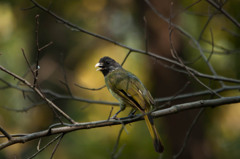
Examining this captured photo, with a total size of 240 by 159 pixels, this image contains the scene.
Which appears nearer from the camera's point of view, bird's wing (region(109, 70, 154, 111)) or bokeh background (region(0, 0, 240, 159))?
bird's wing (region(109, 70, 154, 111))

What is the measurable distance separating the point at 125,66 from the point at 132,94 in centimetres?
681

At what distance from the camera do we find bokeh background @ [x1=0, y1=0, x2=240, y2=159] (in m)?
9.30

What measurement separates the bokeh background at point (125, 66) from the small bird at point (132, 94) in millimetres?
2500

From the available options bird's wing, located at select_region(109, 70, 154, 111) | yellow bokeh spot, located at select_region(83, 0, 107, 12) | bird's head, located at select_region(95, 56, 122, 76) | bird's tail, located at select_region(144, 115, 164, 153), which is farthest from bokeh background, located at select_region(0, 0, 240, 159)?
bird's tail, located at select_region(144, 115, 164, 153)

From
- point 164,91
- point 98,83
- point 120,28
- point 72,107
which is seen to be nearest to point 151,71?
point 164,91

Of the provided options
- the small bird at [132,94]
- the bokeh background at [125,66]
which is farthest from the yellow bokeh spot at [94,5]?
the small bird at [132,94]

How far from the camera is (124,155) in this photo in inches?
372

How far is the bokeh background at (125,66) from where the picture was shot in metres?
9.30

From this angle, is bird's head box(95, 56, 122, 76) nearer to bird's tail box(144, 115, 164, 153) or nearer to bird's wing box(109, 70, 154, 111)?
bird's wing box(109, 70, 154, 111)

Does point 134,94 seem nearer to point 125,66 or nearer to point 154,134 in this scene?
point 154,134

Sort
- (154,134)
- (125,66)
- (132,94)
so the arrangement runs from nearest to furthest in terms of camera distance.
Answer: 1. (154,134)
2. (132,94)
3. (125,66)

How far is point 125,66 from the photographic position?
37.6 feet

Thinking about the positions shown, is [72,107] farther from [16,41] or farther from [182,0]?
[182,0]

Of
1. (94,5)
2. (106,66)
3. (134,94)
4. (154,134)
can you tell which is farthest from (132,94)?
(94,5)
